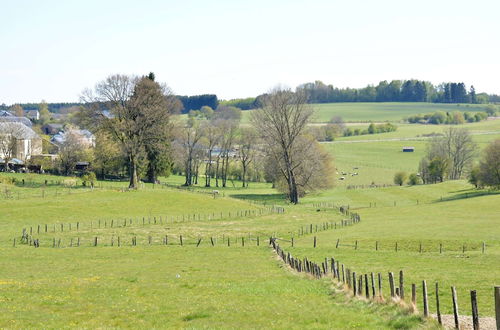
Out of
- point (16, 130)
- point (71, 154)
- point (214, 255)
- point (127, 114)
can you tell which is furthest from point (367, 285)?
point (16, 130)

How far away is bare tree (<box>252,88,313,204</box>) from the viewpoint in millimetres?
97188

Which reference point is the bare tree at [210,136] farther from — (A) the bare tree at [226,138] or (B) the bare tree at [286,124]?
(B) the bare tree at [286,124]

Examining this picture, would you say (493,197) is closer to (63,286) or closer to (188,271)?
(188,271)

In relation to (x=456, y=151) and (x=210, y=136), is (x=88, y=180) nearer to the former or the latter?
(x=210, y=136)

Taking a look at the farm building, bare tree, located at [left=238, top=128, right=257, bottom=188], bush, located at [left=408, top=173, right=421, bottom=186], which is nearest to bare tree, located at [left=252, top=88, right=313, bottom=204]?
bare tree, located at [left=238, top=128, right=257, bottom=188]

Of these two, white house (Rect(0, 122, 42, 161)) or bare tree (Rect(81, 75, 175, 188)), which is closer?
bare tree (Rect(81, 75, 175, 188))

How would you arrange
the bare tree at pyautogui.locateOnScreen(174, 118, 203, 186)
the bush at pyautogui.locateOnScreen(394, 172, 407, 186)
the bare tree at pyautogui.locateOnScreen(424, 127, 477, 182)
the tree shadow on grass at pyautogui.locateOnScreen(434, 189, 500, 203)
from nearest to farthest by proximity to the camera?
the tree shadow on grass at pyautogui.locateOnScreen(434, 189, 500, 203), the bare tree at pyautogui.locateOnScreen(174, 118, 203, 186), the bush at pyautogui.locateOnScreen(394, 172, 407, 186), the bare tree at pyautogui.locateOnScreen(424, 127, 477, 182)

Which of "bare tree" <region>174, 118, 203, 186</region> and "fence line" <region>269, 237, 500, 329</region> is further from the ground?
"bare tree" <region>174, 118, 203, 186</region>

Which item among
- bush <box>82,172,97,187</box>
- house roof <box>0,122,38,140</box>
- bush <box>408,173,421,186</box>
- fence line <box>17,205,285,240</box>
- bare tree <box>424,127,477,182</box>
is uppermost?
house roof <box>0,122,38,140</box>

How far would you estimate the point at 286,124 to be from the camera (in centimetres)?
9950

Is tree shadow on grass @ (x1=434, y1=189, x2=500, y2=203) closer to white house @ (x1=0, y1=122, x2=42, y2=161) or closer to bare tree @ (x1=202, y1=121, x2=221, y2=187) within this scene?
bare tree @ (x1=202, y1=121, x2=221, y2=187)

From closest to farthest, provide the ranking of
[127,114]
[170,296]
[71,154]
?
[170,296]
[127,114]
[71,154]

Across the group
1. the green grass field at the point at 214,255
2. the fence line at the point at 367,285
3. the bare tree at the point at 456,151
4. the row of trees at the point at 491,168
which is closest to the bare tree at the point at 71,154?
the green grass field at the point at 214,255

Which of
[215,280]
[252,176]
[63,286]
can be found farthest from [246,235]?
[252,176]
